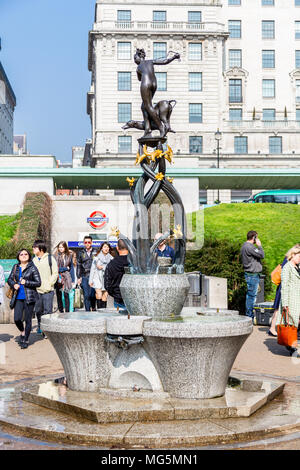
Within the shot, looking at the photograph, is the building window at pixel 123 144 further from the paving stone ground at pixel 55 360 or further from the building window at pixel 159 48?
the paving stone ground at pixel 55 360

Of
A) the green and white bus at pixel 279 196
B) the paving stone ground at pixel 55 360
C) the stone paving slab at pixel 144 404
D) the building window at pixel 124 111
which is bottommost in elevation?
the paving stone ground at pixel 55 360

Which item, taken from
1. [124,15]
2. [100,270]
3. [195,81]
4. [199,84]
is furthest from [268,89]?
[100,270]

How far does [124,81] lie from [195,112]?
783 centimetres

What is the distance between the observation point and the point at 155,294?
7.68m

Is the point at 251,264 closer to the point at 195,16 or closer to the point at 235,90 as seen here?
the point at 195,16

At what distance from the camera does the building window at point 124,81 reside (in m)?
58.6

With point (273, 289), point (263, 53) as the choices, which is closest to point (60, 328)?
point (273, 289)

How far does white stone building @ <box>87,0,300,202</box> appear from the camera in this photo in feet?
192

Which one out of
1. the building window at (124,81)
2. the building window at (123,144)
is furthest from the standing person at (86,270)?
the building window at (124,81)

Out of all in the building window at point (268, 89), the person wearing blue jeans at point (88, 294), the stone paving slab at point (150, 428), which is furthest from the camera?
the building window at point (268, 89)

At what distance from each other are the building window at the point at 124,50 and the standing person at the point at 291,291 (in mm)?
51686

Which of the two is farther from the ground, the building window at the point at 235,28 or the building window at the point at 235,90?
the building window at the point at 235,28

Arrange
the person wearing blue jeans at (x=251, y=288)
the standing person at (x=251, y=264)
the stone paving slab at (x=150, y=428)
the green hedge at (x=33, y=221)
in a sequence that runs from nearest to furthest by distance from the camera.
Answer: the stone paving slab at (x=150, y=428) < the standing person at (x=251, y=264) < the person wearing blue jeans at (x=251, y=288) < the green hedge at (x=33, y=221)
